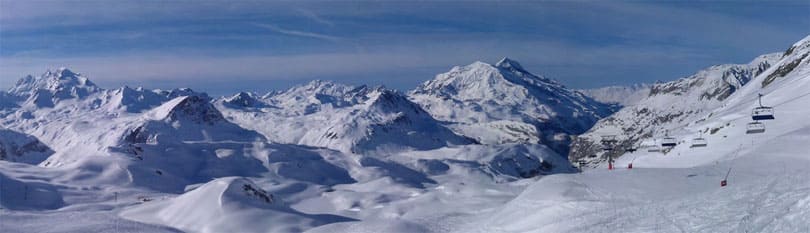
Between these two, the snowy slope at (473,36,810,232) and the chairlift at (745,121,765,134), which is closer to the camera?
the snowy slope at (473,36,810,232)

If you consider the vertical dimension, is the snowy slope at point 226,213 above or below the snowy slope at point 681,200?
below

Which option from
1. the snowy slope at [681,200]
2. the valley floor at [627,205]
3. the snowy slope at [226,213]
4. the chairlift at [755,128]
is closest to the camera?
the snowy slope at [681,200]

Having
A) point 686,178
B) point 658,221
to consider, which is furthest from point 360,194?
point 658,221

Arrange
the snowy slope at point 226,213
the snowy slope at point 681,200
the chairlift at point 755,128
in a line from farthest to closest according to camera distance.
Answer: the chairlift at point 755,128
the snowy slope at point 226,213
the snowy slope at point 681,200

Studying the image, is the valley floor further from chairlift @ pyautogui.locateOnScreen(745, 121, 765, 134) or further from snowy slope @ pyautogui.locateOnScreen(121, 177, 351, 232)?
snowy slope @ pyautogui.locateOnScreen(121, 177, 351, 232)

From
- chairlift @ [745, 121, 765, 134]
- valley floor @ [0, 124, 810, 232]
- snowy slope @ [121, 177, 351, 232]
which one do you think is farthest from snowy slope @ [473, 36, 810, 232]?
snowy slope @ [121, 177, 351, 232]

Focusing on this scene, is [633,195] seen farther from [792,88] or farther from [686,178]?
[792,88]

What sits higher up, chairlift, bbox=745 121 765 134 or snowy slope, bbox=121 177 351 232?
chairlift, bbox=745 121 765 134

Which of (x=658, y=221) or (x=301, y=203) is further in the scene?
(x=301, y=203)

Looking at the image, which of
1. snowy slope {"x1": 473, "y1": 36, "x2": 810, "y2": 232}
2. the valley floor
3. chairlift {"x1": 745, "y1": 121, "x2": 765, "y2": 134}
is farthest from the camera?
chairlift {"x1": 745, "y1": 121, "x2": 765, "y2": 134}

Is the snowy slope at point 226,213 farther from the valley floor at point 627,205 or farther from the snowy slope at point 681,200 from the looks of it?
the snowy slope at point 681,200

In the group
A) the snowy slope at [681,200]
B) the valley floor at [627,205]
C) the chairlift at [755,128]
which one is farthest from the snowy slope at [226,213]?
the chairlift at [755,128]
